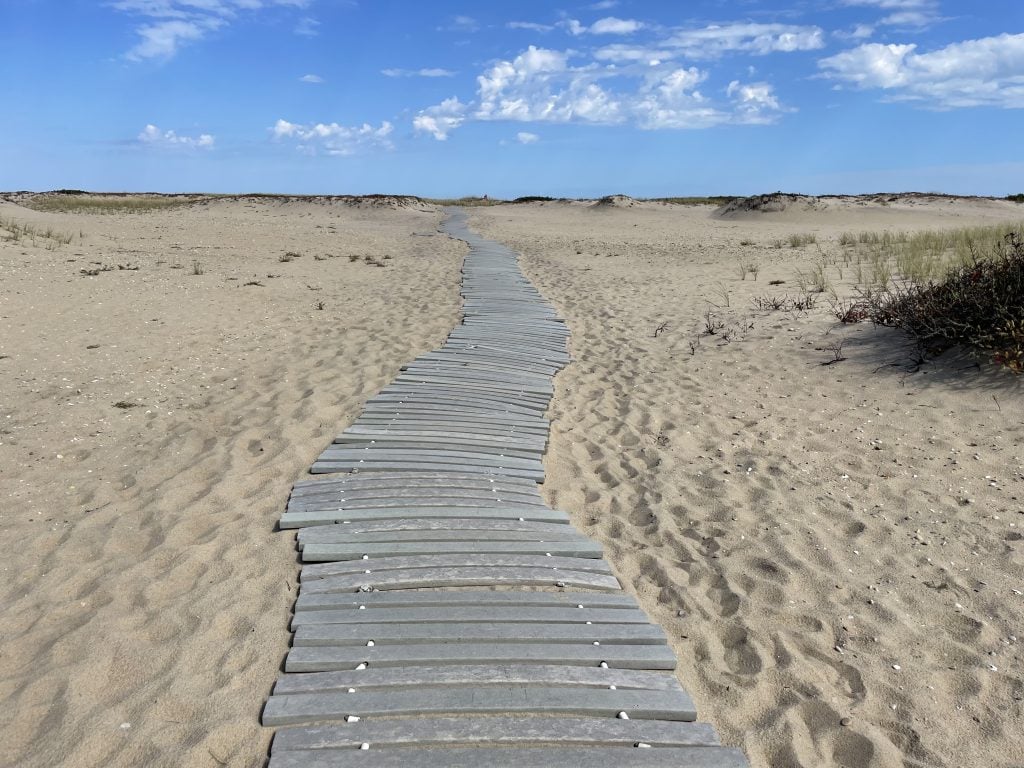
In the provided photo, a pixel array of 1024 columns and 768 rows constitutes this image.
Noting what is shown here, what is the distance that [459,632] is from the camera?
113 inches

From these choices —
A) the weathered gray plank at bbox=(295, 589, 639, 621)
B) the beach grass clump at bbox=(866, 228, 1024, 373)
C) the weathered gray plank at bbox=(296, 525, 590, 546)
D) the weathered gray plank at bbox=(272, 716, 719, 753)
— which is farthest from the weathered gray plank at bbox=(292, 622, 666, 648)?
the beach grass clump at bbox=(866, 228, 1024, 373)

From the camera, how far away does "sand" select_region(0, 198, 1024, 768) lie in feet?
8.67

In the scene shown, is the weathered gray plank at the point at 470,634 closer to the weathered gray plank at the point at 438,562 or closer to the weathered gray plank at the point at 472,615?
the weathered gray plank at the point at 472,615

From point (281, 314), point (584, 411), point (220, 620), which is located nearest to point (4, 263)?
point (281, 314)

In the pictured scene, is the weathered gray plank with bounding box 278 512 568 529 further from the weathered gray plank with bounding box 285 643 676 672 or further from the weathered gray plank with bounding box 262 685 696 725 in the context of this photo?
the weathered gray plank with bounding box 262 685 696 725

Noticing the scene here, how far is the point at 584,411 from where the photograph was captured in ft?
20.1

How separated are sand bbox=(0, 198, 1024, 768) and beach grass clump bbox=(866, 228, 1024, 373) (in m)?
0.27

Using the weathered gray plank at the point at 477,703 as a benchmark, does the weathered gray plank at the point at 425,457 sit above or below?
above

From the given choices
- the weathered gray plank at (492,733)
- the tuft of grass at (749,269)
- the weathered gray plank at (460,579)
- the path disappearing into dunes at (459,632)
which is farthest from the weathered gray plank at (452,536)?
the tuft of grass at (749,269)

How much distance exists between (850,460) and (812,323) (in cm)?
390

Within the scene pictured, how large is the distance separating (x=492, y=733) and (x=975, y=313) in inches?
239

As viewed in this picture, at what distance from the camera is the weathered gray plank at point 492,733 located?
233 cm

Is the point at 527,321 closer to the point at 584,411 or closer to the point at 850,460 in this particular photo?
the point at 584,411

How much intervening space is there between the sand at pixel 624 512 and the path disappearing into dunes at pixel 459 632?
176 mm
